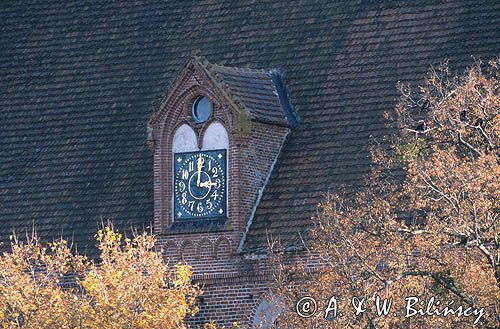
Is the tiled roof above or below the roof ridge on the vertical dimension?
below

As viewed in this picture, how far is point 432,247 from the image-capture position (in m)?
24.0

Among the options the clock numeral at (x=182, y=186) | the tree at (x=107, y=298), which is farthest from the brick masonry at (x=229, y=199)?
the tree at (x=107, y=298)

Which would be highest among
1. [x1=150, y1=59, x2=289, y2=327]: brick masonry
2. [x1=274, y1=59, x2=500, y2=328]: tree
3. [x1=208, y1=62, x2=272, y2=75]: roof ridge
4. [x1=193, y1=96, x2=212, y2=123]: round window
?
[x1=208, y1=62, x2=272, y2=75]: roof ridge

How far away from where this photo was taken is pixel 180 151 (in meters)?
32.4

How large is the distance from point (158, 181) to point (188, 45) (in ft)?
16.0

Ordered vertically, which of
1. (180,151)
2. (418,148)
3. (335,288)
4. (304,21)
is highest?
(304,21)

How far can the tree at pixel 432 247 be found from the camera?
23734 mm

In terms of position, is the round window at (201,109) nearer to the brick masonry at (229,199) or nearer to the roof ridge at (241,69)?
the brick masonry at (229,199)

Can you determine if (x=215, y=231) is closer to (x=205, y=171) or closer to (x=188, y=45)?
(x=205, y=171)

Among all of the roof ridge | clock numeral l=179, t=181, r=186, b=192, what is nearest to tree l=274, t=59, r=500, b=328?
clock numeral l=179, t=181, r=186, b=192

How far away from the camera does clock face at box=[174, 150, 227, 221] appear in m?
31.7

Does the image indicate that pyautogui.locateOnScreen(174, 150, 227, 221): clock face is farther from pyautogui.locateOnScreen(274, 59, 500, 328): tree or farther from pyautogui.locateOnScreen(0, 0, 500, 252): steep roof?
pyautogui.locateOnScreen(274, 59, 500, 328): tree

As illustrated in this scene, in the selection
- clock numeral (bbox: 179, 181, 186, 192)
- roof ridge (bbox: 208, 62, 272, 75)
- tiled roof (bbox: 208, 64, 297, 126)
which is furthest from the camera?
roof ridge (bbox: 208, 62, 272, 75)

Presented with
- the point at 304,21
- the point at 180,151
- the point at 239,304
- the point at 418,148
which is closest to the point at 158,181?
the point at 180,151
